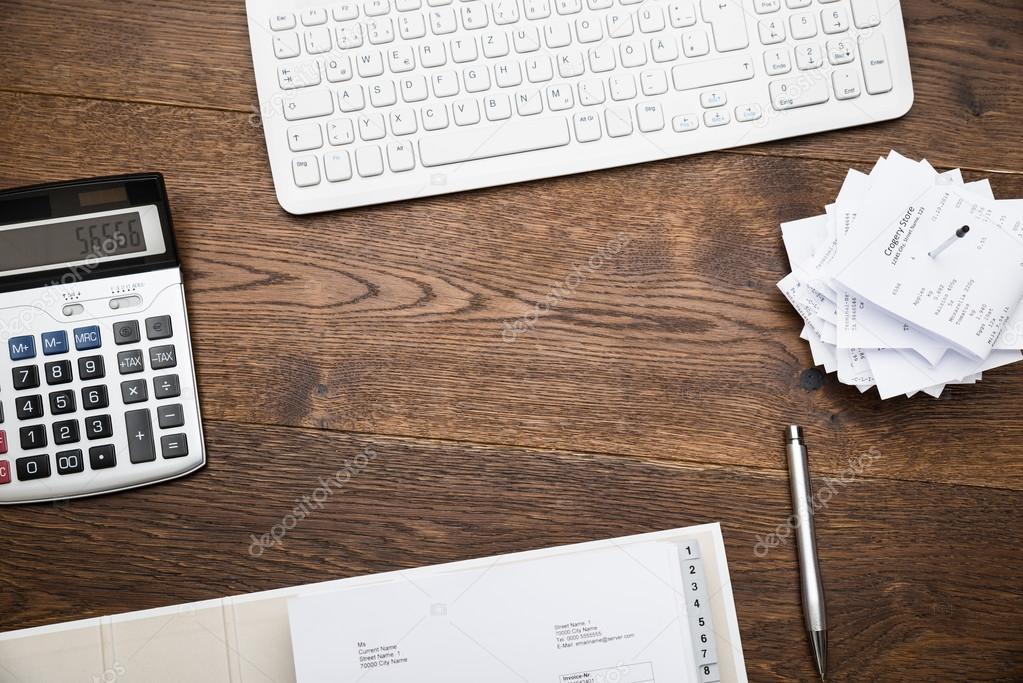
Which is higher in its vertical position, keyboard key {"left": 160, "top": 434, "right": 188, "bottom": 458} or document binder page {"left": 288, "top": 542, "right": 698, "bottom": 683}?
keyboard key {"left": 160, "top": 434, "right": 188, "bottom": 458}

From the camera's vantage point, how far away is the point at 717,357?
717mm

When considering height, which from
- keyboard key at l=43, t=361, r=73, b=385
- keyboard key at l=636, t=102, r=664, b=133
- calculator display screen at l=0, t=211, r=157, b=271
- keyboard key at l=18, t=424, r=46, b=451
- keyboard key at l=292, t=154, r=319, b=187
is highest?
keyboard key at l=636, t=102, r=664, b=133

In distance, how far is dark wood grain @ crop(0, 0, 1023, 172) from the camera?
2.39ft

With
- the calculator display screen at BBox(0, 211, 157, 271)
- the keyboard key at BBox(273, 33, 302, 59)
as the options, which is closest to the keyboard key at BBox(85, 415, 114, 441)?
the calculator display screen at BBox(0, 211, 157, 271)

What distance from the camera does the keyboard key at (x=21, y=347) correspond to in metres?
0.68

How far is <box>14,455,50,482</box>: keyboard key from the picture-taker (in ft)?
2.20

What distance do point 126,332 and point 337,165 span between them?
230 millimetres

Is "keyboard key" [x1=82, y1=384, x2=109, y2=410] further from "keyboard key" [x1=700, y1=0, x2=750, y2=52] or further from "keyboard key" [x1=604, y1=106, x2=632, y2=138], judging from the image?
"keyboard key" [x1=700, y1=0, x2=750, y2=52]

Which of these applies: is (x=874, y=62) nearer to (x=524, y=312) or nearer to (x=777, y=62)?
(x=777, y=62)

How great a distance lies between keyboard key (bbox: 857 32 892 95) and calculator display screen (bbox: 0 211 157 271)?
0.65 metres

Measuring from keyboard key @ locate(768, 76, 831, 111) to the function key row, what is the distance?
58cm

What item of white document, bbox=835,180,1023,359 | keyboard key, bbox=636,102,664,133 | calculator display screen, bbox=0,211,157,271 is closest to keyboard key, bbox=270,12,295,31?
calculator display screen, bbox=0,211,157,271

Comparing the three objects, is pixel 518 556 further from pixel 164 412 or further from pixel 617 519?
pixel 164 412

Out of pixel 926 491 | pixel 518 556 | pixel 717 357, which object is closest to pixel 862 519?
pixel 926 491
